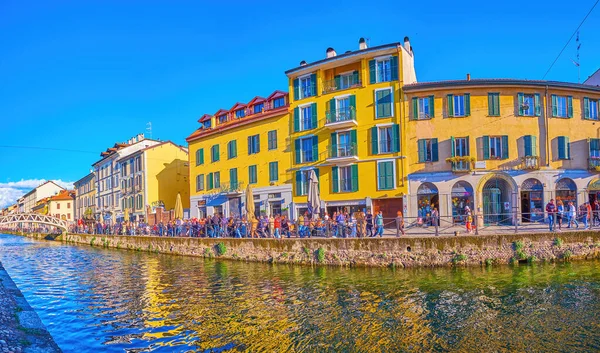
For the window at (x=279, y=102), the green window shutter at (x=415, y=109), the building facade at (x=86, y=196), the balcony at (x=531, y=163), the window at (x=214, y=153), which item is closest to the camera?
the balcony at (x=531, y=163)

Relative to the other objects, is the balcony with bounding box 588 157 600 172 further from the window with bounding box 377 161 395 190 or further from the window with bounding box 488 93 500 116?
the window with bounding box 377 161 395 190

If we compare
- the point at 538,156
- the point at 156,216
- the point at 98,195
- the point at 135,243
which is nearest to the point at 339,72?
the point at 538,156

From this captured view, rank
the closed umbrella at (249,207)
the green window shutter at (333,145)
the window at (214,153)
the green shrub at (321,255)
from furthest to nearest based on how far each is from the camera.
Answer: the window at (214,153)
the green window shutter at (333,145)
the closed umbrella at (249,207)
the green shrub at (321,255)

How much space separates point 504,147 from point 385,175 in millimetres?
7538

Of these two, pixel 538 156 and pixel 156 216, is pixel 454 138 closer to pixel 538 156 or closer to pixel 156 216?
pixel 538 156

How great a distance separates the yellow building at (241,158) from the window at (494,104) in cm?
1460

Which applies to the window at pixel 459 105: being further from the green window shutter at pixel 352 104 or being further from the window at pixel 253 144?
the window at pixel 253 144

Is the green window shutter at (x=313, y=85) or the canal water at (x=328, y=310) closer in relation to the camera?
the canal water at (x=328, y=310)

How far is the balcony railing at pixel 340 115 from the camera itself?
30891mm

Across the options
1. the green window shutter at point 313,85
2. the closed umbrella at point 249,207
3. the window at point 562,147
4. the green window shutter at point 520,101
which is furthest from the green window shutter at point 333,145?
the window at point 562,147

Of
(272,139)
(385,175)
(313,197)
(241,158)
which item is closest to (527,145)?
(385,175)

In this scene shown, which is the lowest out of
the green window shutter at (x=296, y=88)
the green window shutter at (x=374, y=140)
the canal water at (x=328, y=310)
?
the canal water at (x=328, y=310)

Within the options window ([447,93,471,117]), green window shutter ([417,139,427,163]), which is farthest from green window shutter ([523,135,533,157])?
green window shutter ([417,139,427,163])

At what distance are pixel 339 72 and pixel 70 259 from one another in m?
22.2
